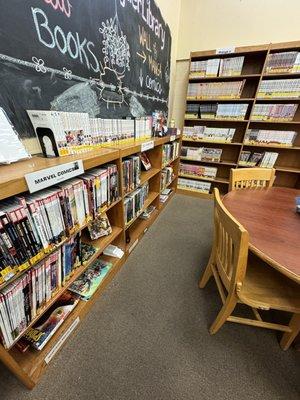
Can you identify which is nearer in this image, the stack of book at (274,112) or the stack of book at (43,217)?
the stack of book at (43,217)

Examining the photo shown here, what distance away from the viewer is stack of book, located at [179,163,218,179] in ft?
9.65

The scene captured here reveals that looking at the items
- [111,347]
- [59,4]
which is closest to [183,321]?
[111,347]

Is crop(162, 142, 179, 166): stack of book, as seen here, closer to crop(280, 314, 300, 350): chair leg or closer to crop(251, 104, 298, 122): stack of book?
crop(251, 104, 298, 122): stack of book

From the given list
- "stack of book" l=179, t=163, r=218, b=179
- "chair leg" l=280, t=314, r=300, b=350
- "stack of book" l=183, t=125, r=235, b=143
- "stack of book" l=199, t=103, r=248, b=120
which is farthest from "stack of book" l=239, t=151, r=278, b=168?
"chair leg" l=280, t=314, r=300, b=350

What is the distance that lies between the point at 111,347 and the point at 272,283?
1.01 m

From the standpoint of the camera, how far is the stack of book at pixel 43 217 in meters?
0.66

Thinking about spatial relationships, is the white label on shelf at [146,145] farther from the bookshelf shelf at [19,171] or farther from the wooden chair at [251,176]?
the wooden chair at [251,176]

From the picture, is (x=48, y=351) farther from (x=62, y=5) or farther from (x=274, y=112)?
(x=274, y=112)

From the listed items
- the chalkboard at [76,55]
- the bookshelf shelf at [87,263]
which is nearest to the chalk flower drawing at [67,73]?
the chalkboard at [76,55]

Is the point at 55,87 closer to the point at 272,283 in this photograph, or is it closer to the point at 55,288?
the point at 55,288

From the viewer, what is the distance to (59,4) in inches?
39.6

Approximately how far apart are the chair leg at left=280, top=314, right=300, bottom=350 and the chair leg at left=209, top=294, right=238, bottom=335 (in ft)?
1.10

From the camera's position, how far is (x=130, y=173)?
4.95ft

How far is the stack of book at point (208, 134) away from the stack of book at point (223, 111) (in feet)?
0.54
